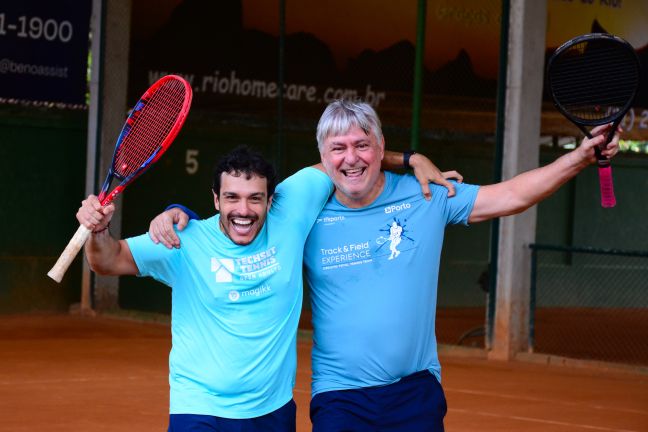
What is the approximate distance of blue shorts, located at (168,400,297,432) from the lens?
4.27m

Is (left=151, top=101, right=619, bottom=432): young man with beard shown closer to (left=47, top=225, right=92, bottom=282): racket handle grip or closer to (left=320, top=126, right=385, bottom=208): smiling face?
(left=320, top=126, right=385, bottom=208): smiling face

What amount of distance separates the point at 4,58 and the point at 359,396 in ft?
33.4

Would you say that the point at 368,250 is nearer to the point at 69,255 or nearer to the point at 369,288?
the point at 369,288

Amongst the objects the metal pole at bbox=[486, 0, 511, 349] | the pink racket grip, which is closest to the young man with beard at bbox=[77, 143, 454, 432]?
the pink racket grip

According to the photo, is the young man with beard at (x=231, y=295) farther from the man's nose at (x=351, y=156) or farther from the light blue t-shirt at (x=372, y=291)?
the man's nose at (x=351, y=156)

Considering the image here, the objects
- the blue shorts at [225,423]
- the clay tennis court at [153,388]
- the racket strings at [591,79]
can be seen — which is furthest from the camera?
the clay tennis court at [153,388]

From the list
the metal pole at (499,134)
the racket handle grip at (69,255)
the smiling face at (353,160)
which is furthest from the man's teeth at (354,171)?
the metal pole at (499,134)

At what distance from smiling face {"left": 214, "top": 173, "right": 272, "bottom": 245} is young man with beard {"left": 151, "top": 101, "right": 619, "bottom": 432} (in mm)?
221

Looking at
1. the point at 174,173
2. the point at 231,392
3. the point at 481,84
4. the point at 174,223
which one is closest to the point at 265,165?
the point at 174,223

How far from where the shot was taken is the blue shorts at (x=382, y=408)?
177 inches

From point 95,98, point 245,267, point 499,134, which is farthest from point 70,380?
point 245,267

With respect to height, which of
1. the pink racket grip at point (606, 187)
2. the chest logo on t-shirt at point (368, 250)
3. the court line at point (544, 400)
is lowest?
the court line at point (544, 400)

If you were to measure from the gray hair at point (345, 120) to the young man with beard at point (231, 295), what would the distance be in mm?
268

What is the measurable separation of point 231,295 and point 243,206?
1.02ft
